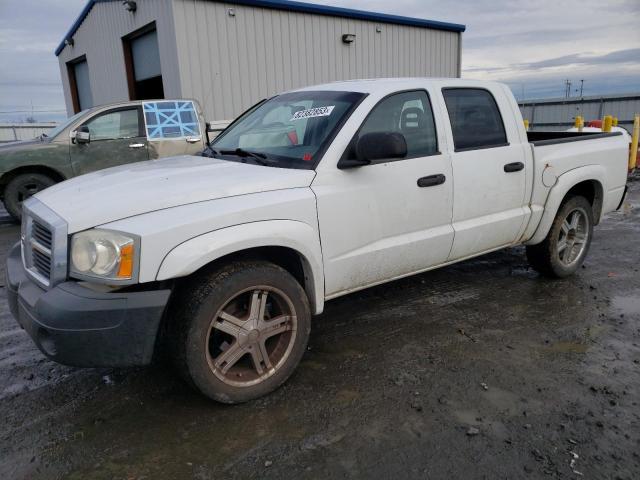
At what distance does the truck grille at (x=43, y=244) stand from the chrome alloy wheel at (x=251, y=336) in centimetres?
82

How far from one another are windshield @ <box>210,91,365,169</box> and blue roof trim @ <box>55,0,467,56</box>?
8625mm

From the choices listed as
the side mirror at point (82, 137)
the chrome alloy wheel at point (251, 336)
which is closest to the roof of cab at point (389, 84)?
the chrome alloy wheel at point (251, 336)

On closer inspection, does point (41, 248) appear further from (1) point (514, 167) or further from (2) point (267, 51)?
(2) point (267, 51)

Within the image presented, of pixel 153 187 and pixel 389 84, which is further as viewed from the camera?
pixel 389 84

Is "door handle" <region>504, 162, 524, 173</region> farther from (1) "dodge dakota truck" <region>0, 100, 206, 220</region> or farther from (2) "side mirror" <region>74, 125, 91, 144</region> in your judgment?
(2) "side mirror" <region>74, 125, 91, 144</region>

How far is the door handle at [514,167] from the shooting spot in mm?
4117

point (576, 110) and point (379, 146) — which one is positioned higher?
point (379, 146)

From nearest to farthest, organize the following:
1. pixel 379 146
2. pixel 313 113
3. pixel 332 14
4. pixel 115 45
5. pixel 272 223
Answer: pixel 272 223
pixel 379 146
pixel 313 113
pixel 332 14
pixel 115 45

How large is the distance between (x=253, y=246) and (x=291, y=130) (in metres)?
1.14

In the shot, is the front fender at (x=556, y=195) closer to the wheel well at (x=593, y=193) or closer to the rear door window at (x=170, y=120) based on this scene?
the wheel well at (x=593, y=193)

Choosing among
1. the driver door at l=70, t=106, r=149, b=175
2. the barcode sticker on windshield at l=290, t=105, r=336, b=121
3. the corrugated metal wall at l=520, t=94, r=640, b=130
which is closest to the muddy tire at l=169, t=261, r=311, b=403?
the barcode sticker on windshield at l=290, t=105, r=336, b=121

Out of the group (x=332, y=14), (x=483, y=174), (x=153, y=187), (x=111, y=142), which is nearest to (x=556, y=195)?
(x=483, y=174)

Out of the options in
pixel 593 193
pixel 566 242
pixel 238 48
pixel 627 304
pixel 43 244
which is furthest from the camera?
pixel 238 48

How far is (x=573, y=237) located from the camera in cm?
498
